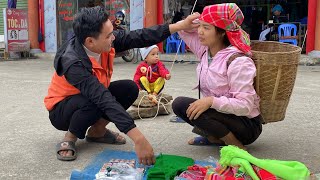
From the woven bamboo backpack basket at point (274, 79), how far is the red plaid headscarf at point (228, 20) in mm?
133

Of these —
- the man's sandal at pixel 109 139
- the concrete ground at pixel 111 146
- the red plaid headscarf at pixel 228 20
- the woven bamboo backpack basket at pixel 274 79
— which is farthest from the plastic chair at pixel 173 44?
the red plaid headscarf at pixel 228 20

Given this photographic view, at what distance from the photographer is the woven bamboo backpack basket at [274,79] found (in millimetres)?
2914

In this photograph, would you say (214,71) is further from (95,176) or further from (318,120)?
(318,120)

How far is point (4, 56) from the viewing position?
1270 centimetres

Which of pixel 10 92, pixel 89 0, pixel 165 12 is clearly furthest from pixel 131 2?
pixel 10 92

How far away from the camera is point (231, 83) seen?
286 centimetres

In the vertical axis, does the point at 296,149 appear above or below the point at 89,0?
below

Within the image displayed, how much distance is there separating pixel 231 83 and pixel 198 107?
0.27 metres

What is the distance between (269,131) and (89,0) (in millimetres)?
10075

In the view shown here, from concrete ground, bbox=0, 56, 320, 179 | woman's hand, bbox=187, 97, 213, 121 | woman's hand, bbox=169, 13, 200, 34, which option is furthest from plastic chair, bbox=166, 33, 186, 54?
woman's hand, bbox=187, 97, 213, 121

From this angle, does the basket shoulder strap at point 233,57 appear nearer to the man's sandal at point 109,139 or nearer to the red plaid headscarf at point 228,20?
the red plaid headscarf at point 228,20

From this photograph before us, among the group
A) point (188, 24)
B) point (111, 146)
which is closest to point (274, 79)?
point (188, 24)

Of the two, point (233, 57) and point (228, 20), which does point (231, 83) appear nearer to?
point (233, 57)

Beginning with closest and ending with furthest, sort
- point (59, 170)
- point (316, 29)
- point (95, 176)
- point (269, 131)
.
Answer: point (95, 176) < point (59, 170) < point (269, 131) < point (316, 29)
